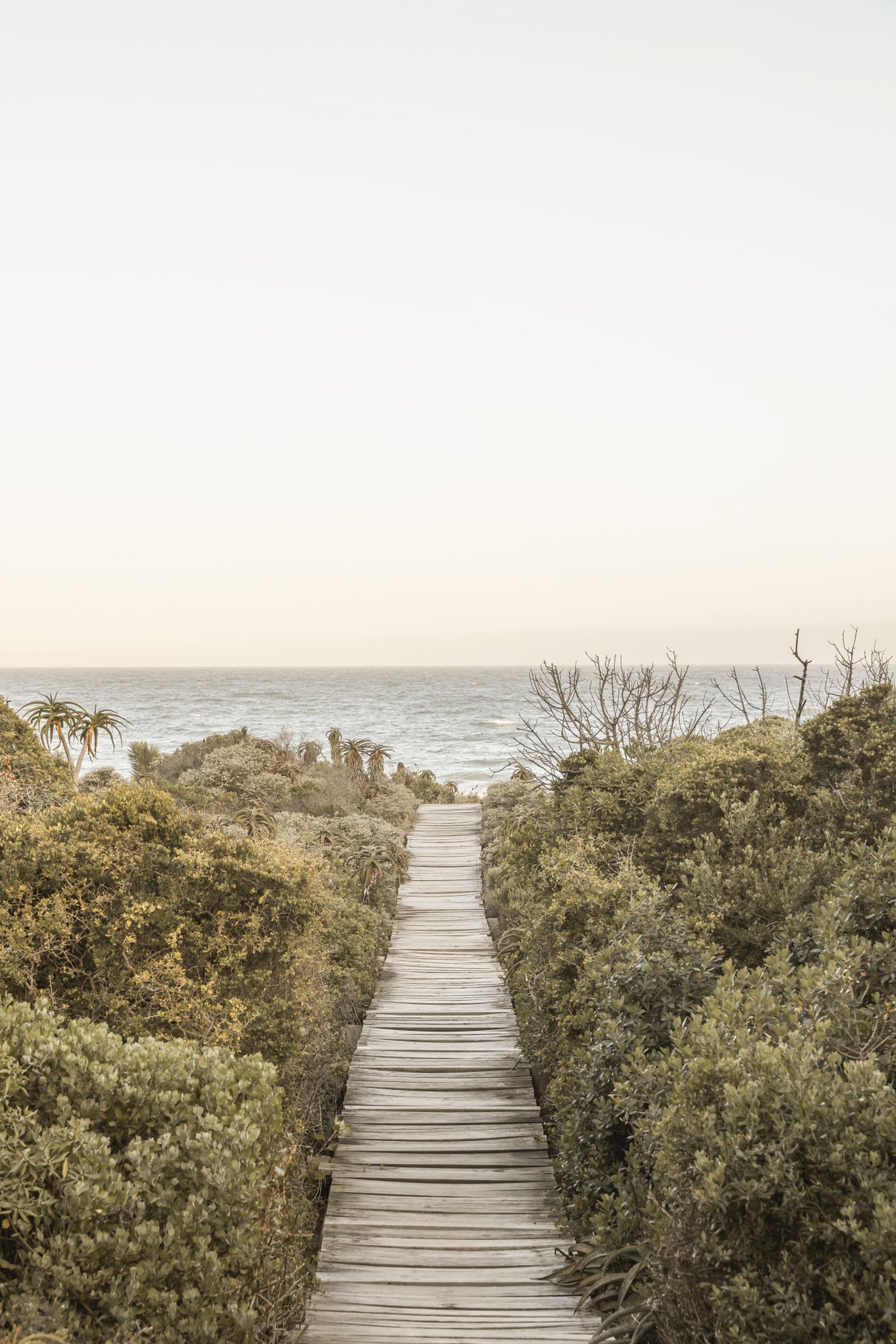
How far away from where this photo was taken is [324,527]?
39.8m

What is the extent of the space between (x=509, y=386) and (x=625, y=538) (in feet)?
31.9

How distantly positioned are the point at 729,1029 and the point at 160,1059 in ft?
8.28

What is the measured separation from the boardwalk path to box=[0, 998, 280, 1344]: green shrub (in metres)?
1.46

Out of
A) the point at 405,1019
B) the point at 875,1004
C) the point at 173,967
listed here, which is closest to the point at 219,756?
the point at 405,1019

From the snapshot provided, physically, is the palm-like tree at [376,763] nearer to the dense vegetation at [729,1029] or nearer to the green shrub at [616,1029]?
the dense vegetation at [729,1029]

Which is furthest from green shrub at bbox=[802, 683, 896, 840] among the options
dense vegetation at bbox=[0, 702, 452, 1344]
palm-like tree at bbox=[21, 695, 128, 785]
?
palm-like tree at bbox=[21, 695, 128, 785]

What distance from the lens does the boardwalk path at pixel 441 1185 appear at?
3879mm

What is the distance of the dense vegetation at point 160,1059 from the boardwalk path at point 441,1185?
294mm

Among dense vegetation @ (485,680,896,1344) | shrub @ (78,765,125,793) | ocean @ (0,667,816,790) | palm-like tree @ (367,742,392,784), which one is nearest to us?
dense vegetation @ (485,680,896,1344)

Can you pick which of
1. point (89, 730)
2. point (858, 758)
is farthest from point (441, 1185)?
point (89, 730)

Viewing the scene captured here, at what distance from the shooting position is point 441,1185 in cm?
527

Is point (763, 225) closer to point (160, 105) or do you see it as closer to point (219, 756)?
point (160, 105)

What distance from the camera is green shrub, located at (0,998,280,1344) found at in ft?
8.08

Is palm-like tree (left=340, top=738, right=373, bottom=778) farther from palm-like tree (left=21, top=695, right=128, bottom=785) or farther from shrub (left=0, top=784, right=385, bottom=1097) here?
shrub (left=0, top=784, right=385, bottom=1097)
